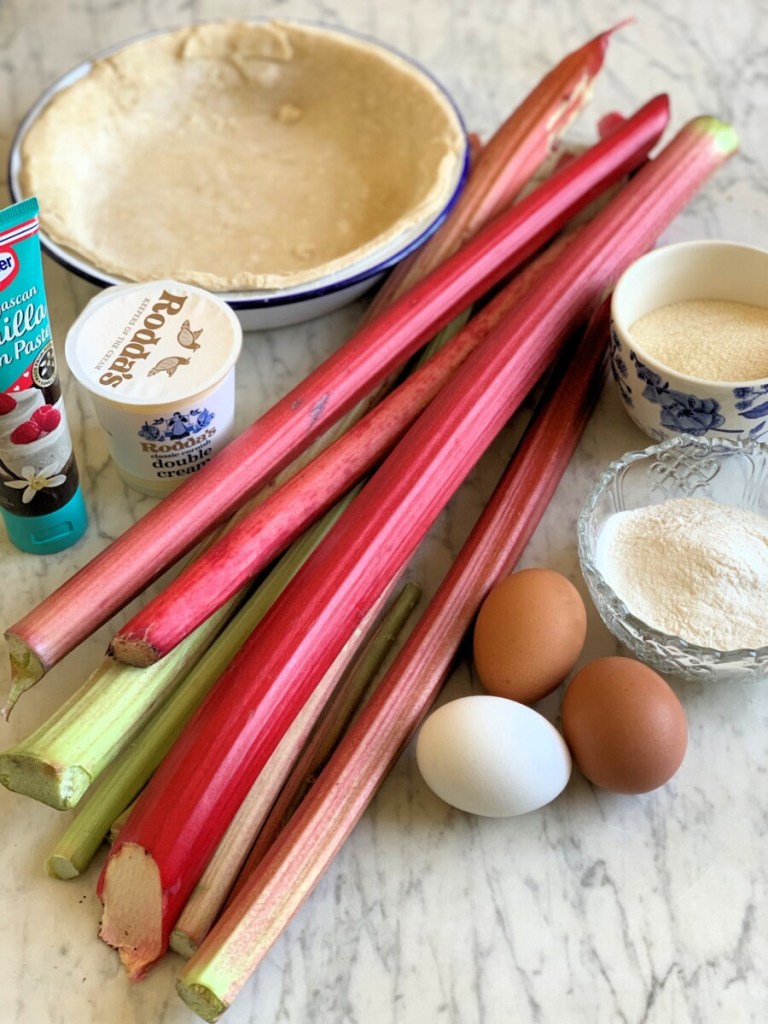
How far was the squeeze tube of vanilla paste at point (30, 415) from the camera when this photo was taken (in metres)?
0.92

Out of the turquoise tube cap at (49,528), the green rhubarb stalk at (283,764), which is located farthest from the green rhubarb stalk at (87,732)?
the turquoise tube cap at (49,528)

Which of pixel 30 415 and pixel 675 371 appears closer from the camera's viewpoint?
pixel 30 415

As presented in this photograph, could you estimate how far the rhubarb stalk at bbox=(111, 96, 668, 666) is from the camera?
0.97 metres

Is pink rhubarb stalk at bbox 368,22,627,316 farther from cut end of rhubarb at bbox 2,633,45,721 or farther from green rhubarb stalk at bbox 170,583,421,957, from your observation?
cut end of rhubarb at bbox 2,633,45,721

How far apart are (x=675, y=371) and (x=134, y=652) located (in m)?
0.67

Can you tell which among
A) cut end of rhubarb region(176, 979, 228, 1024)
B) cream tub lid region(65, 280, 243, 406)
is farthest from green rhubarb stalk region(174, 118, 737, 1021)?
cream tub lid region(65, 280, 243, 406)

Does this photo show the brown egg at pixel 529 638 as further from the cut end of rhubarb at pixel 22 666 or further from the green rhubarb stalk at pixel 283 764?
the cut end of rhubarb at pixel 22 666

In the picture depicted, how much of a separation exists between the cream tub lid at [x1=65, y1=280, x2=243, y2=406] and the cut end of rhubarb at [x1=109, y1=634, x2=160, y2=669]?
0.85 ft

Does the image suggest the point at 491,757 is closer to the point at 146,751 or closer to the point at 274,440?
the point at 146,751

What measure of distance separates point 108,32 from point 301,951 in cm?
163

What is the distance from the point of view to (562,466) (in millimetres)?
1251

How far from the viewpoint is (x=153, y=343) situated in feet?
3.69

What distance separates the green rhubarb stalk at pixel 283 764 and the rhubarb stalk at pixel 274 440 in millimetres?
203

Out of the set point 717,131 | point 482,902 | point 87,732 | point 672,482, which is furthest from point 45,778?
point 717,131
